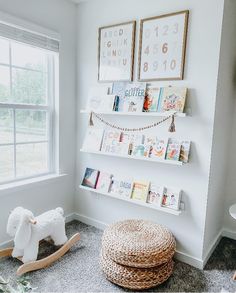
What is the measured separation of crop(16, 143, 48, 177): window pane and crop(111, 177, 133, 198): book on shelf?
0.75 m

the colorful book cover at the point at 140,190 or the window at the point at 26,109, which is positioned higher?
the window at the point at 26,109

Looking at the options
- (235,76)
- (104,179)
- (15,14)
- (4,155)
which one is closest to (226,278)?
(104,179)

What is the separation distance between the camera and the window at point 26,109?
217cm

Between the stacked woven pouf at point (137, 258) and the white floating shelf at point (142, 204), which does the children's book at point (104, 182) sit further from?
the stacked woven pouf at point (137, 258)

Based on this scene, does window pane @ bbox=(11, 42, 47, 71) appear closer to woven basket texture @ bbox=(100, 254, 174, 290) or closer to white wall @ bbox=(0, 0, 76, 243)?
white wall @ bbox=(0, 0, 76, 243)

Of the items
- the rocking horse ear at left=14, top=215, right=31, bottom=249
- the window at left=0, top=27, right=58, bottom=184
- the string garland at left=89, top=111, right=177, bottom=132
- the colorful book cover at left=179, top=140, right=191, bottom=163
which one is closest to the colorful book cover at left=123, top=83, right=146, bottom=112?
the string garland at left=89, top=111, right=177, bottom=132

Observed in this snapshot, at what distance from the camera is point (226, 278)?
6.31ft

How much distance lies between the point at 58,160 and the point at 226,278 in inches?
72.8

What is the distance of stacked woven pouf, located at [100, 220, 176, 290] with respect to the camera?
5.81 feet

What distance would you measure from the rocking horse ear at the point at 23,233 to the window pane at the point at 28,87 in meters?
1.05

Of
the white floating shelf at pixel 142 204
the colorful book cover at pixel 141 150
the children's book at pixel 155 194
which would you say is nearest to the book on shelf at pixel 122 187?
the white floating shelf at pixel 142 204

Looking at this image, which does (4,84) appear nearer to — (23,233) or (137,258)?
(23,233)

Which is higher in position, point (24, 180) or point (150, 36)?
point (150, 36)

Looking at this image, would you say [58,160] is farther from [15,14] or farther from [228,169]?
[228,169]
